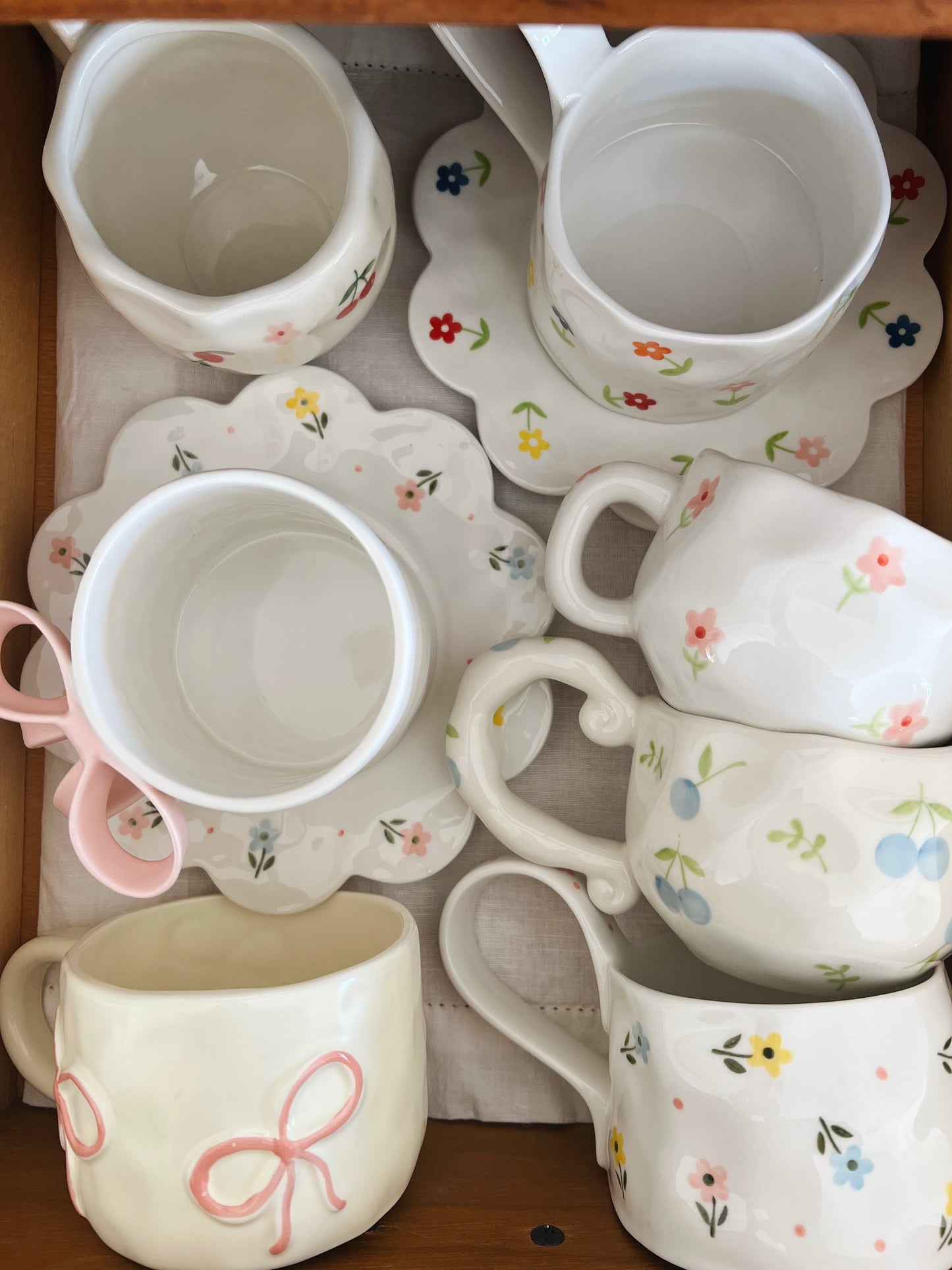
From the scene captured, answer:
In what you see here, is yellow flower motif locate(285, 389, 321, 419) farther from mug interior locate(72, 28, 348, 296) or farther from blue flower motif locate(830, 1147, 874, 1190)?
blue flower motif locate(830, 1147, 874, 1190)

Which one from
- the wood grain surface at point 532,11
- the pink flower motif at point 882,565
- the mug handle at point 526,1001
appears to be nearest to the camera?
the wood grain surface at point 532,11

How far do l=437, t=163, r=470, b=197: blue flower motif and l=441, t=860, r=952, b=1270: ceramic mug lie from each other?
1.36 ft

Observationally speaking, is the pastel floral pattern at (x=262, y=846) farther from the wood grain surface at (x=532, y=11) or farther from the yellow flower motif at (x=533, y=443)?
the wood grain surface at (x=532, y=11)

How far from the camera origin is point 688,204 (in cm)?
55

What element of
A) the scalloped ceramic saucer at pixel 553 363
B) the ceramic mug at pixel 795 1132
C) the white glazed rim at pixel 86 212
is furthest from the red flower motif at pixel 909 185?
the ceramic mug at pixel 795 1132

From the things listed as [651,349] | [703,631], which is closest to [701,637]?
[703,631]

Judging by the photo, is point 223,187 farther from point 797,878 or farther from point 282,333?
point 797,878

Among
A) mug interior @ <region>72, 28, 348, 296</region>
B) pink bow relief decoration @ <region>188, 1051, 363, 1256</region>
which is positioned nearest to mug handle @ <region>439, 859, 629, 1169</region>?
pink bow relief decoration @ <region>188, 1051, 363, 1256</region>

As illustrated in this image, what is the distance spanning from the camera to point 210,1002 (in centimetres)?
42

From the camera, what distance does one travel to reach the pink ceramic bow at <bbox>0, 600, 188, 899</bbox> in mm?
466

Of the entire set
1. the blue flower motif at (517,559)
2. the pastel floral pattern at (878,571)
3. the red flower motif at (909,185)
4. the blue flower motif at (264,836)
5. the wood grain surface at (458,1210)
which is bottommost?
the wood grain surface at (458,1210)

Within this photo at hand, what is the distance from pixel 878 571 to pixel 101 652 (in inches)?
12.8

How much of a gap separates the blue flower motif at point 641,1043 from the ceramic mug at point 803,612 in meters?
0.14

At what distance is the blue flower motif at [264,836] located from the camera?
555 millimetres
